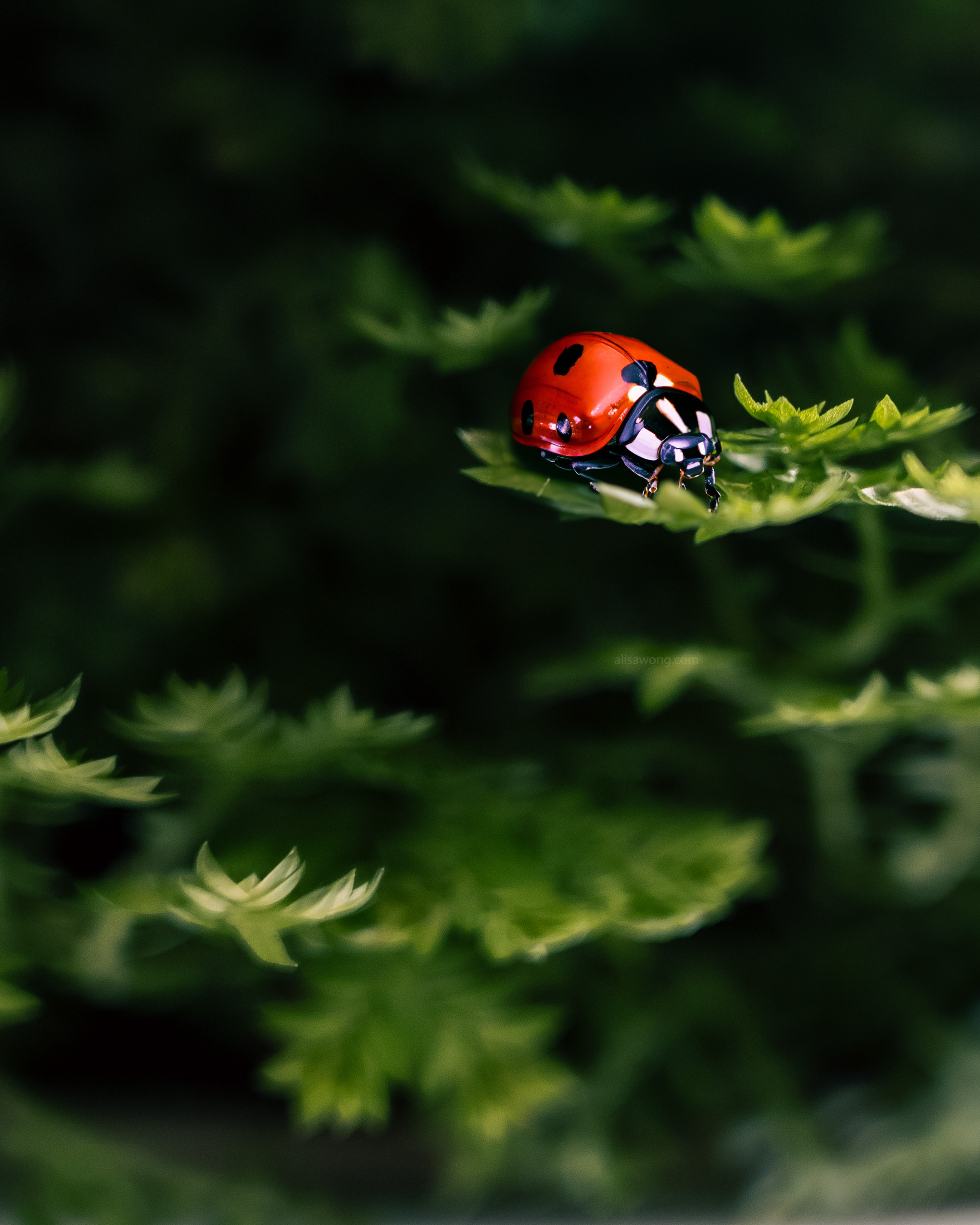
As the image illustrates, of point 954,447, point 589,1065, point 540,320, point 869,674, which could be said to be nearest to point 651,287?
point 540,320

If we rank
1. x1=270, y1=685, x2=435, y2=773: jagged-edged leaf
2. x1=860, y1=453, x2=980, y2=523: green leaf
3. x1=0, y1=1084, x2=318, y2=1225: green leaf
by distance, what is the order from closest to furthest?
x1=860, y1=453, x2=980, y2=523: green leaf, x1=270, y1=685, x2=435, y2=773: jagged-edged leaf, x1=0, y1=1084, x2=318, y2=1225: green leaf

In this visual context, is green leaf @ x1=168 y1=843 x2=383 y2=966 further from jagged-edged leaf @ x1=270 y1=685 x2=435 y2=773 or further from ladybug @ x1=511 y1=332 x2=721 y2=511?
ladybug @ x1=511 y1=332 x2=721 y2=511

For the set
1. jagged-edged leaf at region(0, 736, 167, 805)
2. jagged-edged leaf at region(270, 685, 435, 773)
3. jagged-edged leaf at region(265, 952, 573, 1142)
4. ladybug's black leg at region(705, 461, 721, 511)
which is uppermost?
ladybug's black leg at region(705, 461, 721, 511)

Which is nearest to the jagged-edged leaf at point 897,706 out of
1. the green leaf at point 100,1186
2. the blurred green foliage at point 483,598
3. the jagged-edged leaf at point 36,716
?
the blurred green foliage at point 483,598

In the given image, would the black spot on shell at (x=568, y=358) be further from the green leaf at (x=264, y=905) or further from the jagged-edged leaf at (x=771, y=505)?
the green leaf at (x=264, y=905)

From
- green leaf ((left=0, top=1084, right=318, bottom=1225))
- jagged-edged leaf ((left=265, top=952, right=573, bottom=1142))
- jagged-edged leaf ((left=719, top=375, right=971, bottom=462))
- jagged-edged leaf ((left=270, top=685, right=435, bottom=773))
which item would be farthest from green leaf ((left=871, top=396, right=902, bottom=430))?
green leaf ((left=0, top=1084, right=318, bottom=1225))

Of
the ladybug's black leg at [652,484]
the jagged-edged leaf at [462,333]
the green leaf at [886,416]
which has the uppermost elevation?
the jagged-edged leaf at [462,333]

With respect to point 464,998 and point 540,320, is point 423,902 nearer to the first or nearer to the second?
point 464,998
